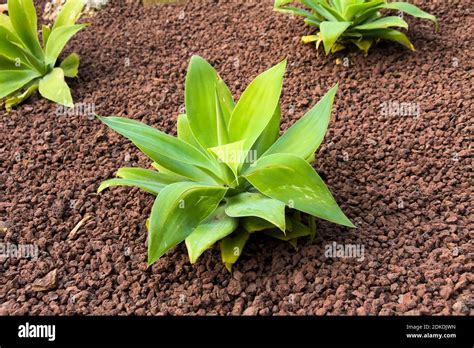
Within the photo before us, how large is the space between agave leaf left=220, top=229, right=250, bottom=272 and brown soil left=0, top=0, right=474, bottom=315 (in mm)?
59

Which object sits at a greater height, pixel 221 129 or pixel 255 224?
pixel 221 129

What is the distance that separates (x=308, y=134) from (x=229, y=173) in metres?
0.35

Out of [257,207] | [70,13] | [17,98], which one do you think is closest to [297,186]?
[257,207]

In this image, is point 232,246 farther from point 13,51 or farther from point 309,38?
point 13,51

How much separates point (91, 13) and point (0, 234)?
1.99 meters

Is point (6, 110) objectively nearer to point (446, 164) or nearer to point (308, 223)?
point (308, 223)

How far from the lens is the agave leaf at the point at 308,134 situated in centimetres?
216

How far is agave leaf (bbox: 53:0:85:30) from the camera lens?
336 cm

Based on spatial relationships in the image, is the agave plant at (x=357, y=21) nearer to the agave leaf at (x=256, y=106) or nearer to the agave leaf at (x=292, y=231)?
the agave leaf at (x=256, y=106)

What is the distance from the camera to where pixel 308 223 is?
2.19 meters

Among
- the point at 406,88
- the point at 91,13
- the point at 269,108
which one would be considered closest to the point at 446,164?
the point at 406,88

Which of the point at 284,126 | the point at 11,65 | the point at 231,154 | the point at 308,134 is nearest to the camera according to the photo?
the point at 231,154

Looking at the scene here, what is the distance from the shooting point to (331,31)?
296 cm

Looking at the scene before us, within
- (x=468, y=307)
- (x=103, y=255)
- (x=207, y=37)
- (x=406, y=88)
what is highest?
(x=207, y=37)
